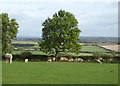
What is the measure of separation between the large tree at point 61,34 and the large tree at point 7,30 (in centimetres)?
523

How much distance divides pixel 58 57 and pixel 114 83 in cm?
2373

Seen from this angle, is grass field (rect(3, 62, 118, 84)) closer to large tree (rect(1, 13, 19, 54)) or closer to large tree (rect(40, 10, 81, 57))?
large tree (rect(40, 10, 81, 57))

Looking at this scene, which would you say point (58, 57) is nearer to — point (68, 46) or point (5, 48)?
point (68, 46)

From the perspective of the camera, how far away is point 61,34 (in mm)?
39906

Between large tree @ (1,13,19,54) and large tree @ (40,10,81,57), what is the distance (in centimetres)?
523

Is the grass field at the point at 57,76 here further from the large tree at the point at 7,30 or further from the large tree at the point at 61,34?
the large tree at the point at 7,30

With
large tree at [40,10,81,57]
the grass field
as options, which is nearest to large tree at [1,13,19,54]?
large tree at [40,10,81,57]

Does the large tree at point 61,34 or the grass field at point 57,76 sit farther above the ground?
the large tree at point 61,34

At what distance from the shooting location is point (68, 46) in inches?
1535

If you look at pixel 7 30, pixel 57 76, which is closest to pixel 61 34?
pixel 7 30

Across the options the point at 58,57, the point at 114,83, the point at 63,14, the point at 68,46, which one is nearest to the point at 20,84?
the point at 114,83

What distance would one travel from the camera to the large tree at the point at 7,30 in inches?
1596

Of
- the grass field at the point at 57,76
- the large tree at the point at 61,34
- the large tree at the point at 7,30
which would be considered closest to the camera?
the grass field at the point at 57,76

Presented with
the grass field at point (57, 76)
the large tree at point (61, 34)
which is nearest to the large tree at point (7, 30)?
the large tree at point (61, 34)
